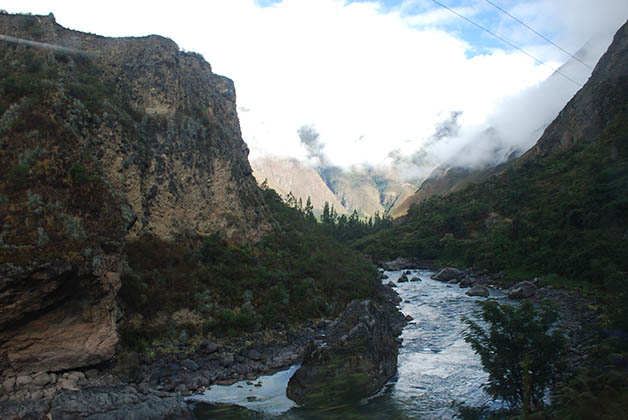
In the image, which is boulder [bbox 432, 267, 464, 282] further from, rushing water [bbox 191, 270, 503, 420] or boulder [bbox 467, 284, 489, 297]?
rushing water [bbox 191, 270, 503, 420]

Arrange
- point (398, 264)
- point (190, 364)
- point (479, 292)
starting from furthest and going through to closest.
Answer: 1. point (398, 264)
2. point (479, 292)
3. point (190, 364)

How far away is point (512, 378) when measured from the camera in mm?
8633

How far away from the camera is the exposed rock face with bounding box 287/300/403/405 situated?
12.4 metres

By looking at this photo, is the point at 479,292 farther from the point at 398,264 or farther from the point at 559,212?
the point at 398,264

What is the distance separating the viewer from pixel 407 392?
43.0 ft

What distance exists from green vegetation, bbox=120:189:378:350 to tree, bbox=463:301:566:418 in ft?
41.7

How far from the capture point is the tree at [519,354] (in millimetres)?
8367

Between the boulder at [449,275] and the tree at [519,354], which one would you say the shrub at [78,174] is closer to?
the tree at [519,354]

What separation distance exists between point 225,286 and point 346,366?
32.2 feet

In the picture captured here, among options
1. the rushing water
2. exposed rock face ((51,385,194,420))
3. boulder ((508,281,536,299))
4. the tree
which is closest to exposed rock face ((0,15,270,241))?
exposed rock face ((51,385,194,420))

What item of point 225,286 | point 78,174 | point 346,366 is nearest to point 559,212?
point 225,286

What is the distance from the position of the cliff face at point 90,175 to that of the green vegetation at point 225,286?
4.66 ft

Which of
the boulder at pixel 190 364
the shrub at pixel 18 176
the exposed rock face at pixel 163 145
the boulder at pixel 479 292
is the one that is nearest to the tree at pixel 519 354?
the boulder at pixel 190 364

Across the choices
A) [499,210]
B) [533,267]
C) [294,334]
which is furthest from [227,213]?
[499,210]
